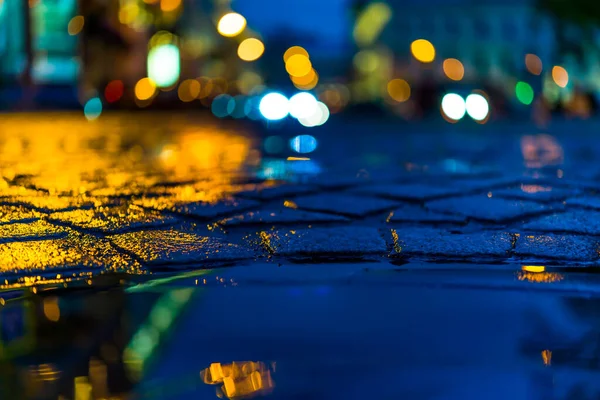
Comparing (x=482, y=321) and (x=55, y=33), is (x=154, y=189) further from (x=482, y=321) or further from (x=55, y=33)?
(x=55, y=33)

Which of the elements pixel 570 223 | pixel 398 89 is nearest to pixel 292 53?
pixel 398 89

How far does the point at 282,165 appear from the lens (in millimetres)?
6715

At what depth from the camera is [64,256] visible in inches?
104

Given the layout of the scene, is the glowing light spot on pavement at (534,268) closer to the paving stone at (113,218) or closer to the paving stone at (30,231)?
the paving stone at (113,218)

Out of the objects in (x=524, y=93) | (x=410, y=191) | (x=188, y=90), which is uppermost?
(x=188, y=90)

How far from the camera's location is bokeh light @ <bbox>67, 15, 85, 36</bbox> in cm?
2150

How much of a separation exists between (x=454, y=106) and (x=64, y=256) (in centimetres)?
1866

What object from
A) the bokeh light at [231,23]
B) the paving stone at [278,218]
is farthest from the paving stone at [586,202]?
the bokeh light at [231,23]

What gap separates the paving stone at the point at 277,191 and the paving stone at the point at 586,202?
1.55 meters

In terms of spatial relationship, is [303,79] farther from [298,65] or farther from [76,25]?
[76,25]

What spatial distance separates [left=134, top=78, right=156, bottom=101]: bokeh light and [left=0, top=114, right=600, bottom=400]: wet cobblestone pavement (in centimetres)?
1972

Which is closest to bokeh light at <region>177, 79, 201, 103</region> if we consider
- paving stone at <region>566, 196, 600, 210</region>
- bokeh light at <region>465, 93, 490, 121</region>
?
bokeh light at <region>465, 93, 490, 121</region>

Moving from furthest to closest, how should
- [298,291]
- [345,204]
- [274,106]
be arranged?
1. [274,106]
2. [345,204]
3. [298,291]

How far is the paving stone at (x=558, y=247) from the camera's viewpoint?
8.85 feet
